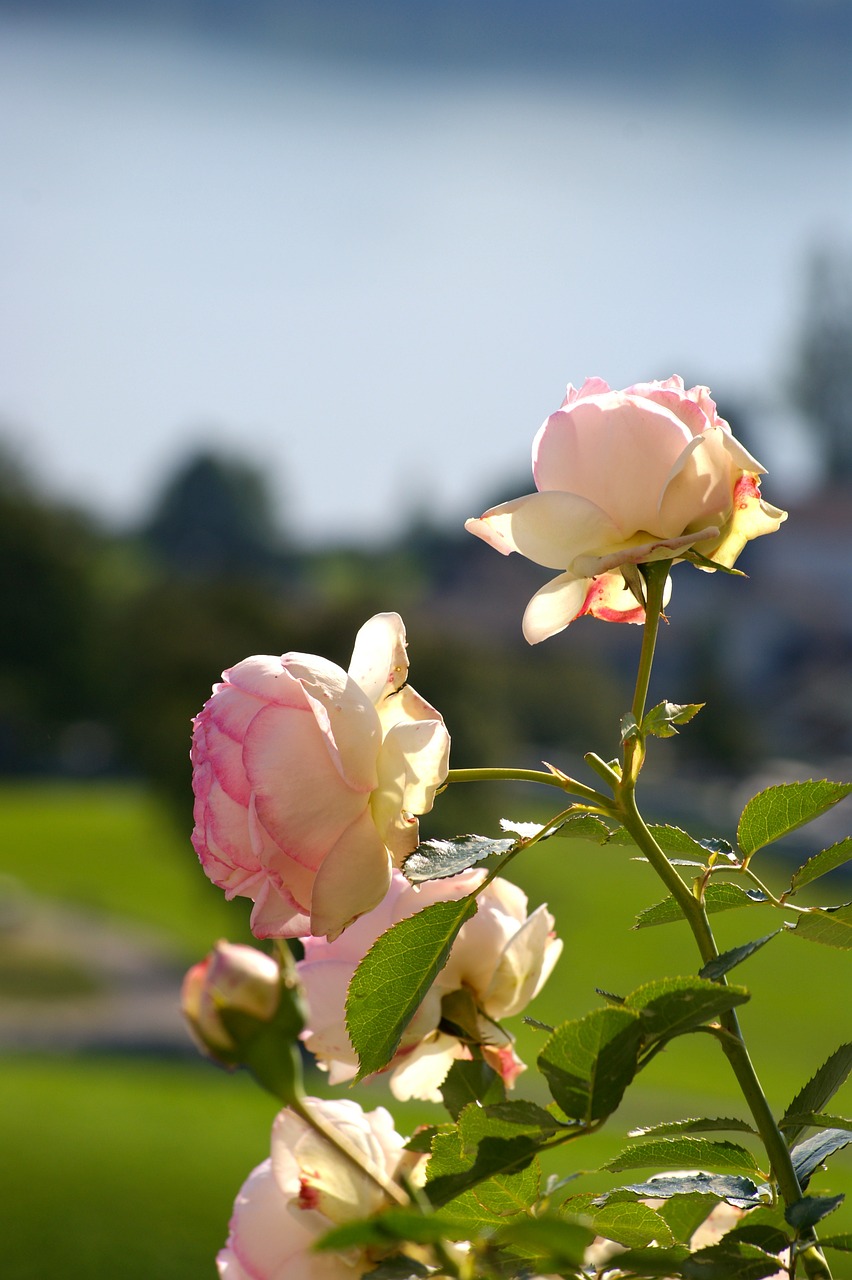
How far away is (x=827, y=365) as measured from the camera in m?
13.2

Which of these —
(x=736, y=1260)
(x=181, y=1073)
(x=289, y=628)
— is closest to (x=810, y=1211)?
(x=736, y=1260)

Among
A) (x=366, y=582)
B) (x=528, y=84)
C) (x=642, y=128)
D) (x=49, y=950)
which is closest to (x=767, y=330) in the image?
(x=642, y=128)

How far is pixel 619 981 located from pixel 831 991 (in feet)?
3.92

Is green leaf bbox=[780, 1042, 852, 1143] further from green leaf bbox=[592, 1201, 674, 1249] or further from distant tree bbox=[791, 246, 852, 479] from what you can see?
distant tree bbox=[791, 246, 852, 479]

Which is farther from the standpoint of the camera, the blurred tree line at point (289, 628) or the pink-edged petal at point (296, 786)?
Answer: the blurred tree line at point (289, 628)

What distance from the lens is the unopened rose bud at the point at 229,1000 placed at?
128 millimetres

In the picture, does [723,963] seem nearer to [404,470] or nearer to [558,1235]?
[558,1235]

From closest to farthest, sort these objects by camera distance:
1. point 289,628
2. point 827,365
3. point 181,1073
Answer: point 181,1073
point 289,628
point 827,365

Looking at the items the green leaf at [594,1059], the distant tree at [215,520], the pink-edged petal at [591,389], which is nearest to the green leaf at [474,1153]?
the green leaf at [594,1059]

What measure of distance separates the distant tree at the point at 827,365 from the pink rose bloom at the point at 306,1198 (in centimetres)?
1382

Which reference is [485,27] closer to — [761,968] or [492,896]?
[761,968]

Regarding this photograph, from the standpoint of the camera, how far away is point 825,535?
1221cm

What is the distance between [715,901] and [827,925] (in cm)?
2

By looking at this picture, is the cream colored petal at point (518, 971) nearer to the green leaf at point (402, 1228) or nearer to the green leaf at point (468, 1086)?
the green leaf at point (468, 1086)
